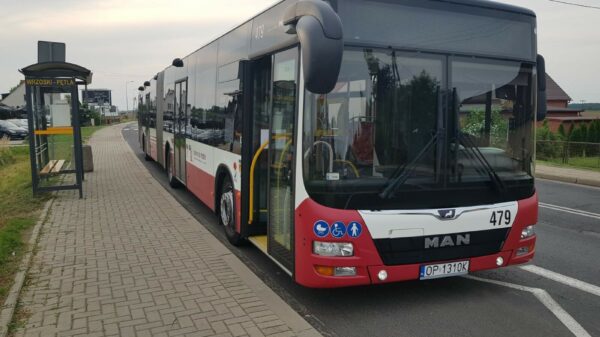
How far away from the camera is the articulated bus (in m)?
4.39

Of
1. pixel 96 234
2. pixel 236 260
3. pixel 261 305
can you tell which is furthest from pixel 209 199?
pixel 261 305

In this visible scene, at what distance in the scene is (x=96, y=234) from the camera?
7.63m

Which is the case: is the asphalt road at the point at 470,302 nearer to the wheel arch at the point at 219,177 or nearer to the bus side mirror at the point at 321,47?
the wheel arch at the point at 219,177

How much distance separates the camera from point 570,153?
21047 mm

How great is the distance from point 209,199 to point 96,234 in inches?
69.2

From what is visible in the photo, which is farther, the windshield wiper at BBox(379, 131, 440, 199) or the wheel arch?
the wheel arch

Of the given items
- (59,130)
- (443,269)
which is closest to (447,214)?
(443,269)

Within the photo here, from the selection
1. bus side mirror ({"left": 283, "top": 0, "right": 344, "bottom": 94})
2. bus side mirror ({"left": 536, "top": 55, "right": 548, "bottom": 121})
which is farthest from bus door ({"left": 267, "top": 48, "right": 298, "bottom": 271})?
bus side mirror ({"left": 536, "top": 55, "right": 548, "bottom": 121})

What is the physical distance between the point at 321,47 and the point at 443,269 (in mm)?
2334

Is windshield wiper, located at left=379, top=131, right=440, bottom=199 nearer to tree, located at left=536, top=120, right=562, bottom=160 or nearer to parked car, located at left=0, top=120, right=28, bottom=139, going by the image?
tree, located at left=536, top=120, right=562, bottom=160

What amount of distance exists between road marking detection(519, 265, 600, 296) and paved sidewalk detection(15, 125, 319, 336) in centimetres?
315

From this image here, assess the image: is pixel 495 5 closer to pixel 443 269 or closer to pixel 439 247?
pixel 439 247

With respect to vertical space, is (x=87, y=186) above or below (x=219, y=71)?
below

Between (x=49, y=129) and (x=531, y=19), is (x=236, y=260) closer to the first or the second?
(x=531, y=19)
